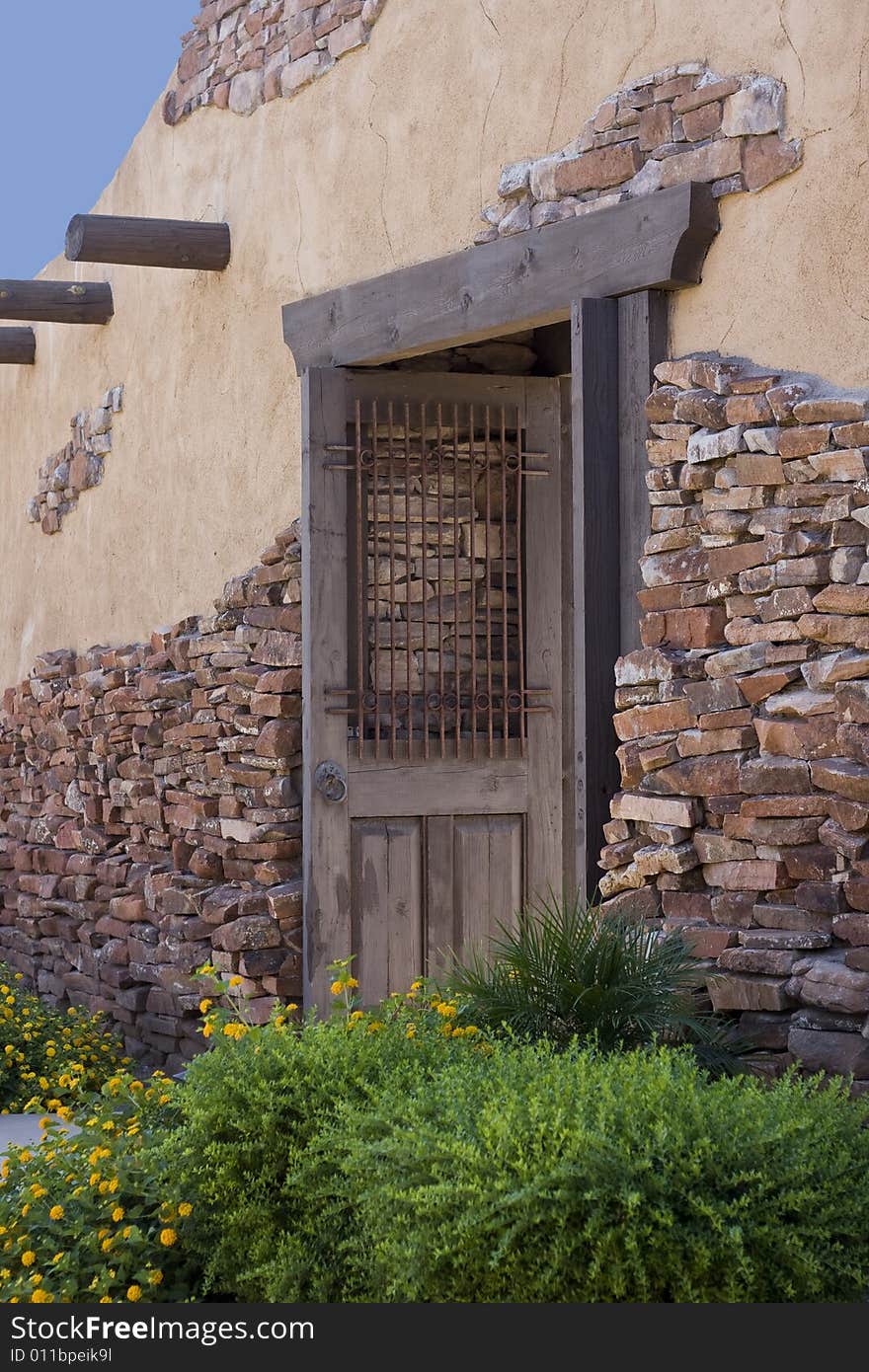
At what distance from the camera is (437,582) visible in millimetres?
6000

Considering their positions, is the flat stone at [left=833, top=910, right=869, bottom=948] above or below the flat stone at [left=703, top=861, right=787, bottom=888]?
below

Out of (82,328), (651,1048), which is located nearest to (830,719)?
(651,1048)

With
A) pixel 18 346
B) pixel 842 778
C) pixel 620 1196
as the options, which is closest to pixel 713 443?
pixel 842 778

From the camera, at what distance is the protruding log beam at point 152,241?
263 inches

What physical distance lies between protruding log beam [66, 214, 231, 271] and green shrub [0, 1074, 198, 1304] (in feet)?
12.2

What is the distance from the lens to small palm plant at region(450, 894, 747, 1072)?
4.02m

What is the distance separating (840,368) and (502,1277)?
8.26 ft

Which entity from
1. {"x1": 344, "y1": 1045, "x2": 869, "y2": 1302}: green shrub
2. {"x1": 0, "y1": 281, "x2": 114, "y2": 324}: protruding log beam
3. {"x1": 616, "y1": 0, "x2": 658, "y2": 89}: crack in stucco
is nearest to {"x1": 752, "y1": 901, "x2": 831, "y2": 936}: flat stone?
{"x1": 344, "y1": 1045, "x2": 869, "y2": 1302}: green shrub

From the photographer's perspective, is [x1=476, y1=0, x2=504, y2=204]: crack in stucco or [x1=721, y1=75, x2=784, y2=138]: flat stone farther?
[x1=476, y1=0, x2=504, y2=204]: crack in stucco

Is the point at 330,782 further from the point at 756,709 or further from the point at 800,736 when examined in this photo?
the point at 800,736

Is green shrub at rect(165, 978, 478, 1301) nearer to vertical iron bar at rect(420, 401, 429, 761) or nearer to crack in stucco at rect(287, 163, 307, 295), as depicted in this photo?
vertical iron bar at rect(420, 401, 429, 761)

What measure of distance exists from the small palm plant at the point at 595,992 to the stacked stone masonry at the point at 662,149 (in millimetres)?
2143

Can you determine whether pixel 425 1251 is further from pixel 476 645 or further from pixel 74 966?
pixel 74 966

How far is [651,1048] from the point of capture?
380cm
